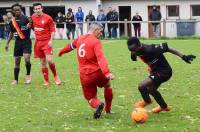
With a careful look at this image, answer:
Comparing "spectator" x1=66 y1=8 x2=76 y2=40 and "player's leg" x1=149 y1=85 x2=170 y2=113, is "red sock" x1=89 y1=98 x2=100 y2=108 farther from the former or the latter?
"spectator" x1=66 y1=8 x2=76 y2=40

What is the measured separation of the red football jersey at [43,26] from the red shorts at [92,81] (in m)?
4.68

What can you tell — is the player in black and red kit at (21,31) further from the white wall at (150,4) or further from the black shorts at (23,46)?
the white wall at (150,4)

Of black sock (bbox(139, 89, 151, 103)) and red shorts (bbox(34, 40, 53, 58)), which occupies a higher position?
red shorts (bbox(34, 40, 53, 58))

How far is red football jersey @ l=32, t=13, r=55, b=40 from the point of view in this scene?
14852 millimetres

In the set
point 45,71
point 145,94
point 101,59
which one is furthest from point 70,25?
point 101,59

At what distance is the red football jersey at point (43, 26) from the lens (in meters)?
14.9

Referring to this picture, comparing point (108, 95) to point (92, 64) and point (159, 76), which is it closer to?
point (92, 64)

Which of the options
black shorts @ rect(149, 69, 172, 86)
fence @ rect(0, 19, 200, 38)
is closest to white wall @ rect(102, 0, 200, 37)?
fence @ rect(0, 19, 200, 38)

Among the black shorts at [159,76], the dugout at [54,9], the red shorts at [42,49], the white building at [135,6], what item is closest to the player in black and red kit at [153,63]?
the black shorts at [159,76]

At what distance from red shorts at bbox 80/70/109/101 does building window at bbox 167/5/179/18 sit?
3539 centimetres

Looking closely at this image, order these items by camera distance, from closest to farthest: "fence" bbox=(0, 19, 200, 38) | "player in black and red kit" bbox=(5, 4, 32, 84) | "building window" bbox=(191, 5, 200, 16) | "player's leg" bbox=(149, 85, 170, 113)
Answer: "player's leg" bbox=(149, 85, 170, 113)
"player in black and red kit" bbox=(5, 4, 32, 84)
"fence" bbox=(0, 19, 200, 38)
"building window" bbox=(191, 5, 200, 16)

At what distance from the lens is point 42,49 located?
15.0 meters

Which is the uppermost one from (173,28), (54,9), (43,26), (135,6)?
(135,6)

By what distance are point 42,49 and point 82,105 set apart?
10.8 ft
